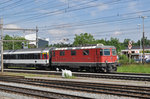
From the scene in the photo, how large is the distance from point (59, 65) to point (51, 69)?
3.30 m

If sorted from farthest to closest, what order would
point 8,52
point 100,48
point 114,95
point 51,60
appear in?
point 8,52, point 51,60, point 100,48, point 114,95

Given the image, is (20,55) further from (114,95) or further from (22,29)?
(114,95)

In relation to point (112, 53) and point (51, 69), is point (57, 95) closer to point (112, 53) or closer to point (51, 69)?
point (112, 53)

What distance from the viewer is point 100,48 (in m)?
25.8

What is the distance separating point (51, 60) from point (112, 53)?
9.66 meters

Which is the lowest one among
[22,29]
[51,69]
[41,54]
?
[51,69]

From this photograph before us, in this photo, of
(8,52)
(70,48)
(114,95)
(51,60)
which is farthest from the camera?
(8,52)

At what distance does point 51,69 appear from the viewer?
1313 inches

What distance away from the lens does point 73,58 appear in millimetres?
28344

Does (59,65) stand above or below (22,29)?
below

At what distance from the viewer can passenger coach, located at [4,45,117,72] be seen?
2581 cm

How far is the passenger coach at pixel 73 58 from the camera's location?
1016 inches

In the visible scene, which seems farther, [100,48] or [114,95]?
[100,48]

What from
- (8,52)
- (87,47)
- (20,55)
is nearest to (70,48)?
(87,47)
